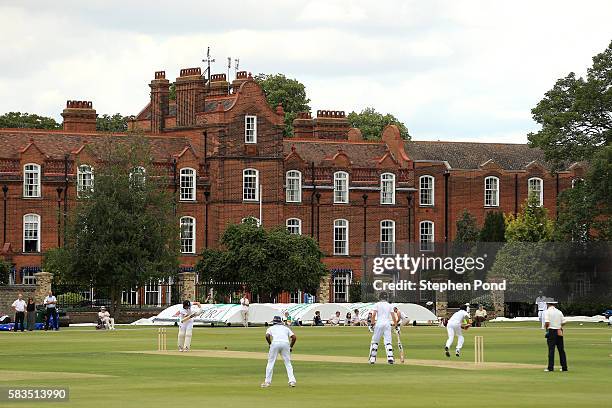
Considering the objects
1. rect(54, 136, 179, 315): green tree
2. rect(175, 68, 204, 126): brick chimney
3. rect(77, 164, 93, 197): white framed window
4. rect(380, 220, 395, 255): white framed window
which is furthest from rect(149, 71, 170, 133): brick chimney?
rect(54, 136, 179, 315): green tree

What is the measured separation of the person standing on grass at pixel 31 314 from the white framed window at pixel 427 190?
44967mm

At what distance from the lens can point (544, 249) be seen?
99.1 metres

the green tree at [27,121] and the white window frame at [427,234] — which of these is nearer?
the white window frame at [427,234]

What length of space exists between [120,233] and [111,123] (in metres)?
57.9

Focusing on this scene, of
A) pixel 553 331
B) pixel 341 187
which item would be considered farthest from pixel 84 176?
pixel 553 331

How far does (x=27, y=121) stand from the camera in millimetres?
140000

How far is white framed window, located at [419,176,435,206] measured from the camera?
11600 centimetres

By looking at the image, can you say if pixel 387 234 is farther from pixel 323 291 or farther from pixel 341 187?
pixel 323 291

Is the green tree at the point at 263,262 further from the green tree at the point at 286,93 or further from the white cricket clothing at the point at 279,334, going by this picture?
the white cricket clothing at the point at 279,334

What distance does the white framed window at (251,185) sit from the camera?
109000 millimetres

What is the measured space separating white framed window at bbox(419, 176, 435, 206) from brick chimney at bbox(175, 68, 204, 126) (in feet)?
56.7

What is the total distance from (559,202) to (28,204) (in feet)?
108

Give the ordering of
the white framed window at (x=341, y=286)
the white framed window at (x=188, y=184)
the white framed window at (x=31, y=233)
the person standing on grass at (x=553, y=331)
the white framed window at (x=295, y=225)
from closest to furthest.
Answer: the person standing on grass at (x=553, y=331), the white framed window at (x=31, y=233), the white framed window at (x=341, y=286), the white framed window at (x=188, y=184), the white framed window at (x=295, y=225)

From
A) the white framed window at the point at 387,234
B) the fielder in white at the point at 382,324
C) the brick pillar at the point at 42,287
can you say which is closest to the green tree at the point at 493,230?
the white framed window at the point at 387,234
